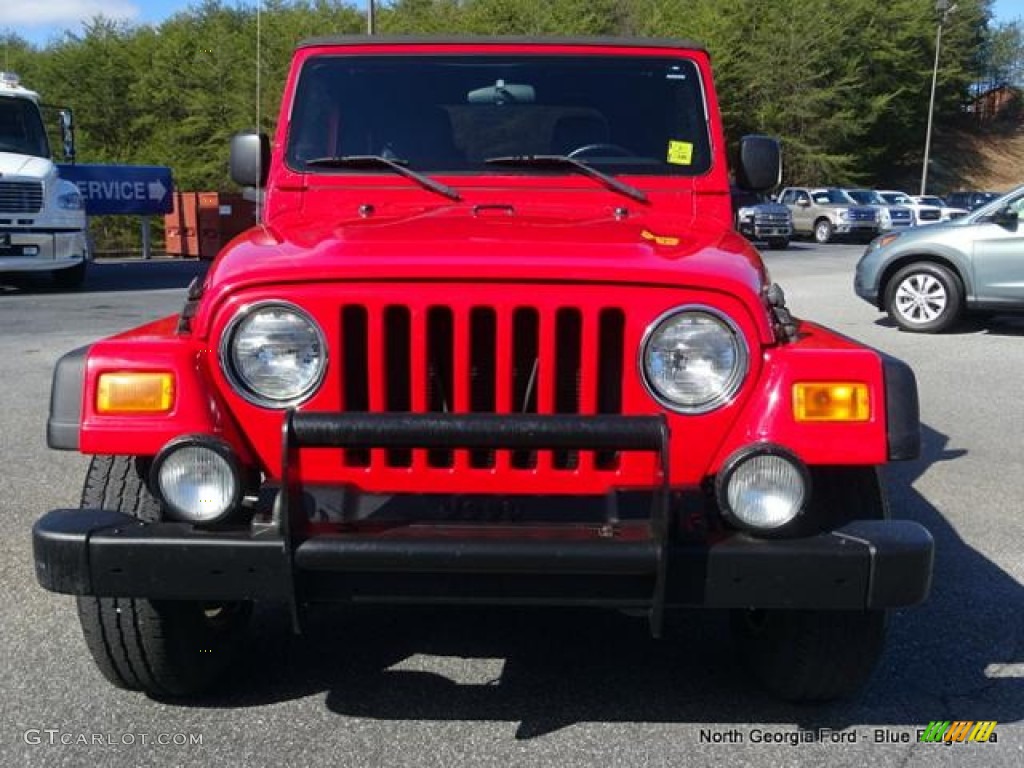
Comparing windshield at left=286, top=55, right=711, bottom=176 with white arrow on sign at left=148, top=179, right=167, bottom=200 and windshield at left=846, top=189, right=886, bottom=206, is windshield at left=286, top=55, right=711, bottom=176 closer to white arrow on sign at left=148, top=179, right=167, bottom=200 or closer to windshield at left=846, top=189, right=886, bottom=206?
white arrow on sign at left=148, top=179, right=167, bottom=200

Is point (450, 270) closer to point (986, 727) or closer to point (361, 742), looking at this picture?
point (361, 742)

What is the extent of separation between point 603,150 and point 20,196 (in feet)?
39.4

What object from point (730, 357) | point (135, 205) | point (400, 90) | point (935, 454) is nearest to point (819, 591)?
point (730, 357)

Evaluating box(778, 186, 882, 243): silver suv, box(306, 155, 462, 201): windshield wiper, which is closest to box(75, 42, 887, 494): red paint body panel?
box(306, 155, 462, 201): windshield wiper

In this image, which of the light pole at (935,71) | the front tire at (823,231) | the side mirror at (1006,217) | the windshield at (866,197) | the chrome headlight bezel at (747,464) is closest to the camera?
the chrome headlight bezel at (747,464)

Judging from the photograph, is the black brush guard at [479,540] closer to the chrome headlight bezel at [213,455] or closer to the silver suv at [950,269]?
the chrome headlight bezel at [213,455]

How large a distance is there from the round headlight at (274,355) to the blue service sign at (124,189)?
772 inches

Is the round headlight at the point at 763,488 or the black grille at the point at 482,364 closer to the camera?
the round headlight at the point at 763,488

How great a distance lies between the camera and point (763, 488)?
2635 mm

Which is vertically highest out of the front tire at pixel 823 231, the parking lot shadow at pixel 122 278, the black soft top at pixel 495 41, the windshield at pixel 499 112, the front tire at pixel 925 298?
the black soft top at pixel 495 41

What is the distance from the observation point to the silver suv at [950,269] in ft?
36.8

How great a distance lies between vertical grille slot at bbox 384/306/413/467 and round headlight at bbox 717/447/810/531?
0.77 m

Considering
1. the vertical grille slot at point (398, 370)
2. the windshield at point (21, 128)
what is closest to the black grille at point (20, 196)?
the windshield at point (21, 128)

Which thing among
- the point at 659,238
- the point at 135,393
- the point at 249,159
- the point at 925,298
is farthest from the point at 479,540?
the point at 925,298
